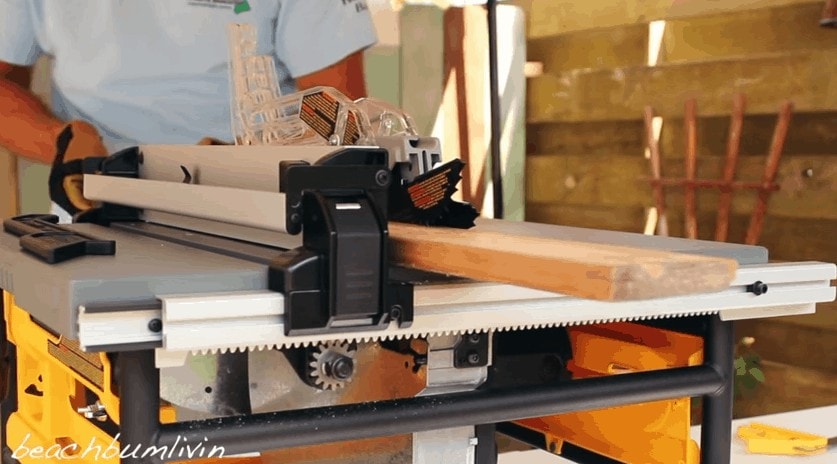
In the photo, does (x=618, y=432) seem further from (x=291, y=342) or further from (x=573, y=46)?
(x=573, y=46)

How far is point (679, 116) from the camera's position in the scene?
3797mm

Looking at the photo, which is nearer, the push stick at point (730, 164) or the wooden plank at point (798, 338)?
the wooden plank at point (798, 338)

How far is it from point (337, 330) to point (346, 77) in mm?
3008

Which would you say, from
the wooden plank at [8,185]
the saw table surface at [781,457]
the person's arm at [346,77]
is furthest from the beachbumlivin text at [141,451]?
the person's arm at [346,77]

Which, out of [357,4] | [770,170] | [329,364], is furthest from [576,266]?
[357,4]

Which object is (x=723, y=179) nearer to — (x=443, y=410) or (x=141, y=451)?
(x=443, y=410)

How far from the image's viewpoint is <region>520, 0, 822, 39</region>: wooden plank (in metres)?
3.68

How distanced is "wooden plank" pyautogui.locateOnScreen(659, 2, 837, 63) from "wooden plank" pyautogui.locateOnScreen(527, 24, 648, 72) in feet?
0.42

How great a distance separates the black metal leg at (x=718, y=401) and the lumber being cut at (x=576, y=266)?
394 millimetres

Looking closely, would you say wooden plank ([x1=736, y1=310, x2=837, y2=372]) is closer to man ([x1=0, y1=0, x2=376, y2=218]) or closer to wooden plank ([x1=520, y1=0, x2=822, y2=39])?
wooden plank ([x1=520, y1=0, x2=822, y2=39])

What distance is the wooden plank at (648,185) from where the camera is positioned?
130 inches

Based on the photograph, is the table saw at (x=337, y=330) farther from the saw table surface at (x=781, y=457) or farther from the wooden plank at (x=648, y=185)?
the wooden plank at (x=648, y=185)

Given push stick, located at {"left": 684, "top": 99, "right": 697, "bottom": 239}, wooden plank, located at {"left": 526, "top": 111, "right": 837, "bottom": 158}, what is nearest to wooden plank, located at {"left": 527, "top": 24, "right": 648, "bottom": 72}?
wooden plank, located at {"left": 526, "top": 111, "right": 837, "bottom": 158}

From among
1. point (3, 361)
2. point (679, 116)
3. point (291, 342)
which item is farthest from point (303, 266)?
point (679, 116)
